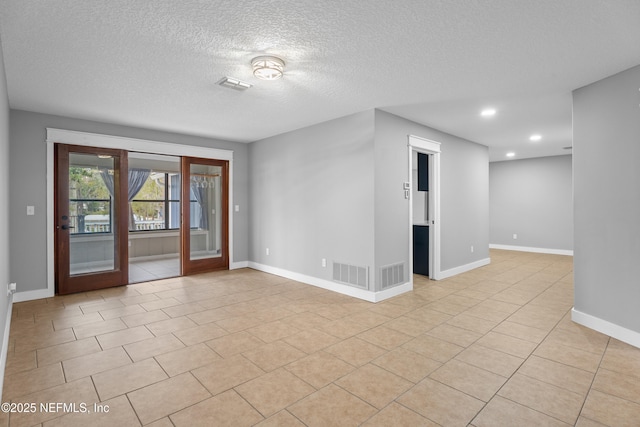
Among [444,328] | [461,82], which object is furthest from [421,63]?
[444,328]

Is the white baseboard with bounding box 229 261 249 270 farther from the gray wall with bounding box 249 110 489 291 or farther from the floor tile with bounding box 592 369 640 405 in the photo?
the floor tile with bounding box 592 369 640 405

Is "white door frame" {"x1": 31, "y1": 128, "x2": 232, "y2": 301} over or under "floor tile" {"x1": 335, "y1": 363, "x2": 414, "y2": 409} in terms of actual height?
over

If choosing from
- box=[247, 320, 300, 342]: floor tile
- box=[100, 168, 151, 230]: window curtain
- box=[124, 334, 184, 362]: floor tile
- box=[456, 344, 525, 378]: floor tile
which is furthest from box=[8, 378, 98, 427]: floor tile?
box=[100, 168, 151, 230]: window curtain

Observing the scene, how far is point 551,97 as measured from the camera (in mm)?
3768

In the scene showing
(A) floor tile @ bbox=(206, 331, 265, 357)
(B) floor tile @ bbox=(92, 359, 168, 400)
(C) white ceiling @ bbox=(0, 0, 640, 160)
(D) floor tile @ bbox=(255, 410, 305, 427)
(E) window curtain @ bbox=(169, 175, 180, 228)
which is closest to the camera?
(D) floor tile @ bbox=(255, 410, 305, 427)

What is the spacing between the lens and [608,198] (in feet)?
10.2

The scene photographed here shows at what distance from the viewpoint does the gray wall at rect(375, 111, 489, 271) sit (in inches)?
172

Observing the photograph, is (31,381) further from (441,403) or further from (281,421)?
(441,403)

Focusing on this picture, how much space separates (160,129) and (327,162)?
2.87 metres

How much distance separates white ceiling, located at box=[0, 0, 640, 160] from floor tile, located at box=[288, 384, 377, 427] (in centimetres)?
253

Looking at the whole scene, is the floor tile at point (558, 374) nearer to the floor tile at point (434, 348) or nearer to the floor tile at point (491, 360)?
the floor tile at point (491, 360)

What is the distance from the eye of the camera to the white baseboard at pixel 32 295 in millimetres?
4199

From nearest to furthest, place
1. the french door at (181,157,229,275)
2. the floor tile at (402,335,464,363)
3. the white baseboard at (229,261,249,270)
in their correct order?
1. the floor tile at (402,335,464,363)
2. the french door at (181,157,229,275)
3. the white baseboard at (229,261,249,270)

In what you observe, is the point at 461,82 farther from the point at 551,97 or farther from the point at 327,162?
the point at 327,162
